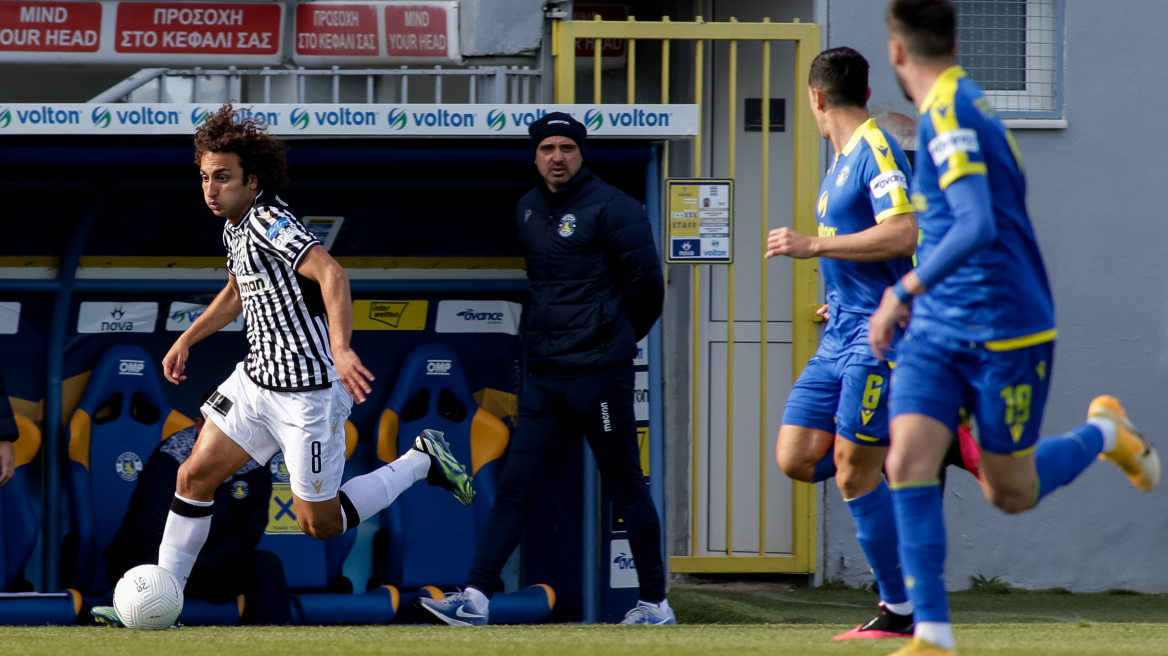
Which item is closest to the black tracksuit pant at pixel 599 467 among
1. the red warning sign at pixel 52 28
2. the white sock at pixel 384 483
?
the white sock at pixel 384 483

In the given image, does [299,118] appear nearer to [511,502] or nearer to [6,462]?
[511,502]

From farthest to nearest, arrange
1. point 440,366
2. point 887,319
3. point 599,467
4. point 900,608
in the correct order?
point 440,366
point 599,467
point 900,608
point 887,319

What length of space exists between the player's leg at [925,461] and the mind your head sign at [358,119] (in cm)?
193

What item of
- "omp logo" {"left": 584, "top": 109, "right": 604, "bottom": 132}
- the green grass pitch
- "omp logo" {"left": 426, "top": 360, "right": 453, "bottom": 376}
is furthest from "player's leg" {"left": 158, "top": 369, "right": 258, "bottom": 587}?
"omp logo" {"left": 584, "top": 109, "right": 604, "bottom": 132}

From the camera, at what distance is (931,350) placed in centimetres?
289

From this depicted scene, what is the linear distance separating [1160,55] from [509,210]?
3393 millimetres

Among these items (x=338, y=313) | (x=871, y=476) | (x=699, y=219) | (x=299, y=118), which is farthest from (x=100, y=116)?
(x=871, y=476)

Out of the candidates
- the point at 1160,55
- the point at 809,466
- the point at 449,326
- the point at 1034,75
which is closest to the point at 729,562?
the point at 449,326

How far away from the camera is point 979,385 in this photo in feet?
9.37

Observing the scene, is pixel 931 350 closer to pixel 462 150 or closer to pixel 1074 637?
pixel 1074 637

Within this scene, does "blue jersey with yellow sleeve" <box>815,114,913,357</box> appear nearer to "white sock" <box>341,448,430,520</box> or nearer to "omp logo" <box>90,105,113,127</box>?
"white sock" <box>341,448,430,520</box>

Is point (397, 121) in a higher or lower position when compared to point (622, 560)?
higher

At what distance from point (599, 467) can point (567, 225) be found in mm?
887

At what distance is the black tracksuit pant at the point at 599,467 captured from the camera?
472 cm
